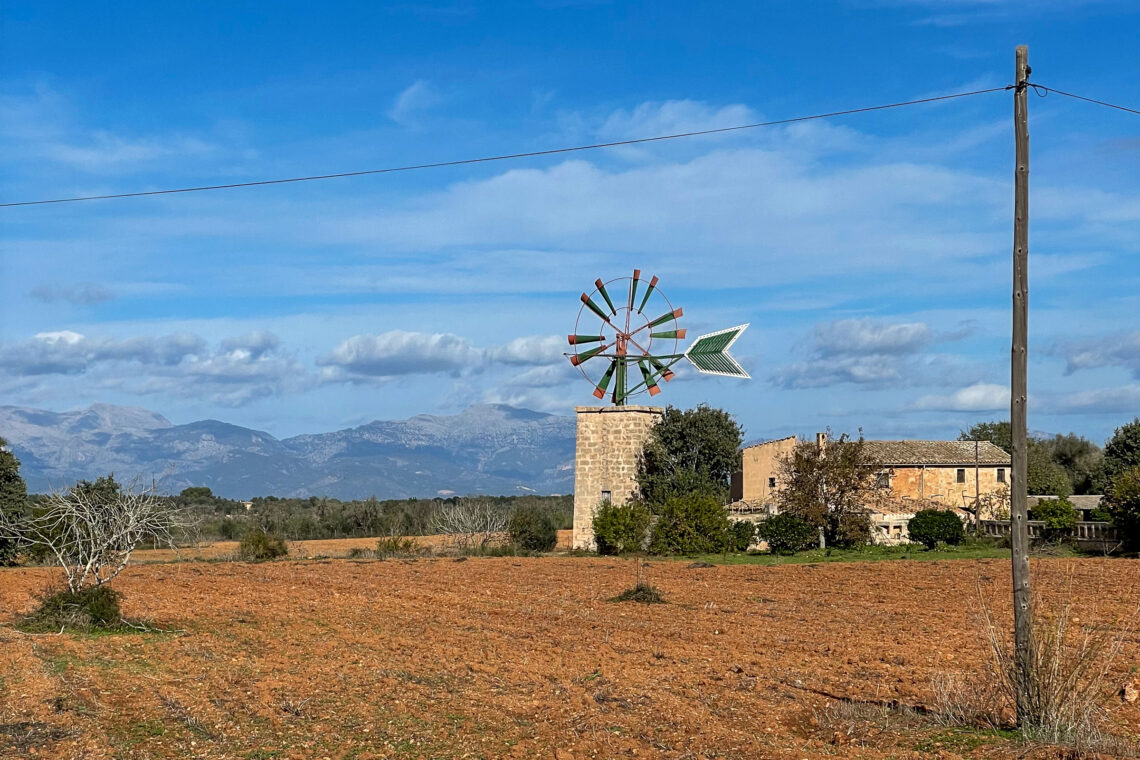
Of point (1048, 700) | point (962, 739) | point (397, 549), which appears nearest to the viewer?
point (1048, 700)

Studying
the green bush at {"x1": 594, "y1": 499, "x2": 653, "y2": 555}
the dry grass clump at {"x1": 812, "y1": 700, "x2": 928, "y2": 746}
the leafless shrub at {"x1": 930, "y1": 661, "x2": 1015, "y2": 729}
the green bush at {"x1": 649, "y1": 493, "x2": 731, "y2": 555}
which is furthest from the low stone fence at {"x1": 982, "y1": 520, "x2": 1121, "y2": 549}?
the dry grass clump at {"x1": 812, "y1": 700, "x2": 928, "y2": 746}

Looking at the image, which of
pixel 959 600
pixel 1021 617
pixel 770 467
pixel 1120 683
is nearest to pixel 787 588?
pixel 959 600

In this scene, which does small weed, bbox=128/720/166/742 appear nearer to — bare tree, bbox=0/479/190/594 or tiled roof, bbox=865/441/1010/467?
bare tree, bbox=0/479/190/594

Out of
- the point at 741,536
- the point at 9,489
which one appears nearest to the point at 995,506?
the point at 741,536

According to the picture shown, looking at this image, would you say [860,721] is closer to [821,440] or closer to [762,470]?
[821,440]

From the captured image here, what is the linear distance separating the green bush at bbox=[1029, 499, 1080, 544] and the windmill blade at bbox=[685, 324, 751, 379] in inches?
392

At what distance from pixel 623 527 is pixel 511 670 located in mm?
21828

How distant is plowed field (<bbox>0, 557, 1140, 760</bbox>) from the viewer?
943cm

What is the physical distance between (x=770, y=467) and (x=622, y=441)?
8797 millimetres

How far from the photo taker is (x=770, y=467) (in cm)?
4316

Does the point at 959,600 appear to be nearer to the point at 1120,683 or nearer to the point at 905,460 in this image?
the point at 1120,683

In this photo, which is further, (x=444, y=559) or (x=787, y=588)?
(x=444, y=559)

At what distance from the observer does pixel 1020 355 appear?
9758 millimetres

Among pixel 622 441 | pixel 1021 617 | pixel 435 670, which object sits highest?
pixel 622 441
